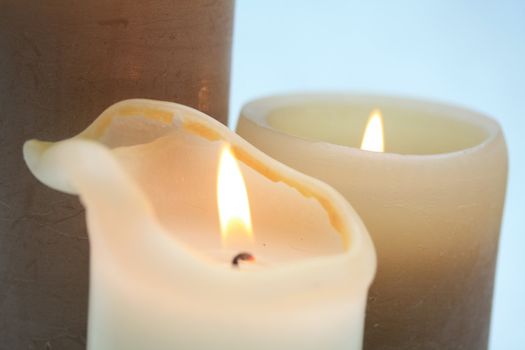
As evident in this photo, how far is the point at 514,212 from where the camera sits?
105 cm

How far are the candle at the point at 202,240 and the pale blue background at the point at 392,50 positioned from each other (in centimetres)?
62

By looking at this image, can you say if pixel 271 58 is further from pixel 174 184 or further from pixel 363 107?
pixel 174 184

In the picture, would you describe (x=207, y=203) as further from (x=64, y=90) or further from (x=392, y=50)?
(x=392, y=50)

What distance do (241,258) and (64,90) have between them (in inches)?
6.0

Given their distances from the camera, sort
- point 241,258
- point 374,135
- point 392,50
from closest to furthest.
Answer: point 241,258 < point 374,135 < point 392,50

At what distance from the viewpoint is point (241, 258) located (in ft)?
1.42

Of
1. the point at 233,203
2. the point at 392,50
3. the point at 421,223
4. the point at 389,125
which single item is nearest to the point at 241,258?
the point at 233,203

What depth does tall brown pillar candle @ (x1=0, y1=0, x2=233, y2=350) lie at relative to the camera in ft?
1.68

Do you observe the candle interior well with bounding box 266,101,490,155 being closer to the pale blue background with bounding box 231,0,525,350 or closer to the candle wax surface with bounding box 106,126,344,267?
the candle wax surface with bounding box 106,126,344,267

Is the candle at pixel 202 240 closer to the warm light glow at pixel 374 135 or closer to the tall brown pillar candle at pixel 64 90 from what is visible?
the tall brown pillar candle at pixel 64 90

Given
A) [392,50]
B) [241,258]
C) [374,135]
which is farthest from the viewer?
[392,50]

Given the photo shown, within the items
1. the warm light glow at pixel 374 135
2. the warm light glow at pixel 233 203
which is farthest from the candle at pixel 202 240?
the warm light glow at pixel 374 135

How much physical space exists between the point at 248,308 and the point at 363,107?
325mm

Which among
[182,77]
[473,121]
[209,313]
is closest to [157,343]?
[209,313]
